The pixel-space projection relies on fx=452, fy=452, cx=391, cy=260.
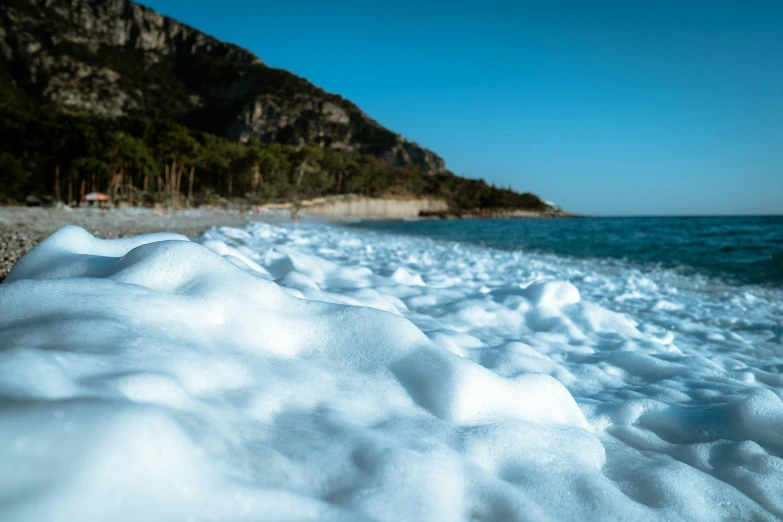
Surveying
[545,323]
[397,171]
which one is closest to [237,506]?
[545,323]

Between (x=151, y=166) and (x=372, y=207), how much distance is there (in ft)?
95.1

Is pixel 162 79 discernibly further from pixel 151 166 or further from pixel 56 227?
pixel 56 227

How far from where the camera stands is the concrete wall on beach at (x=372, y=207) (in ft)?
165

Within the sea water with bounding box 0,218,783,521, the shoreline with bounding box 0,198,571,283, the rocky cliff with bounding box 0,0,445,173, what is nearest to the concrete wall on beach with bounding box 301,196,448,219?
the shoreline with bounding box 0,198,571,283

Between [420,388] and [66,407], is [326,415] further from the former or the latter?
[66,407]

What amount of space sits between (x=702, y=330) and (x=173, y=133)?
140 feet

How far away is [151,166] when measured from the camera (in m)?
34.7

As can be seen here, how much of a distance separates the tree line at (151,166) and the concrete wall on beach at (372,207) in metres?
3.09

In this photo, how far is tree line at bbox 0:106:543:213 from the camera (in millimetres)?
30188

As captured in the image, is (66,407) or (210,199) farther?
(210,199)

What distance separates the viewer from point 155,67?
91562mm

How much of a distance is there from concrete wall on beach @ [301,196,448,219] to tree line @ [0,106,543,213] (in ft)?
10.2

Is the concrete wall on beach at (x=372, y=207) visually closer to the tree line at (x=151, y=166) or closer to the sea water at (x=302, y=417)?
the tree line at (x=151, y=166)

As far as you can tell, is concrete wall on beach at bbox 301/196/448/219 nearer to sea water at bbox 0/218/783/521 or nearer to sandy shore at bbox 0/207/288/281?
sandy shore at bbox 0/207/288/281
